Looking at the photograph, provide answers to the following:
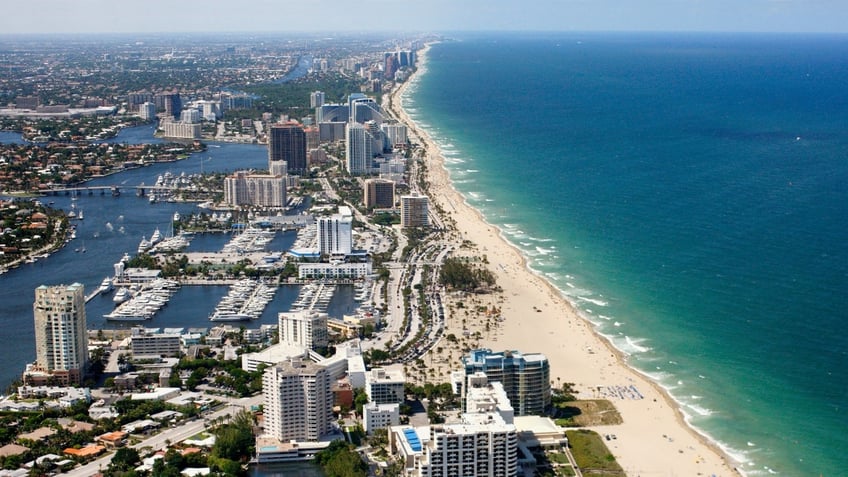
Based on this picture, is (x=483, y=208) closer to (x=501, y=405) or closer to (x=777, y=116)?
(x=501, y=405)

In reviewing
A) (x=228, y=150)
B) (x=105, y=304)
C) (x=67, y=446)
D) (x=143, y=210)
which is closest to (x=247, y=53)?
(x=228, y=150)

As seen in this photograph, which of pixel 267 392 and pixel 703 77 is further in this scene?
pixel 703 77

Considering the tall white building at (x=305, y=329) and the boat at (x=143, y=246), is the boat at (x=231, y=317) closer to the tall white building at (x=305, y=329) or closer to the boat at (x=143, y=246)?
the tall white building at (x=305, y=329)

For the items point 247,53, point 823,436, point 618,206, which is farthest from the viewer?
point 247,53

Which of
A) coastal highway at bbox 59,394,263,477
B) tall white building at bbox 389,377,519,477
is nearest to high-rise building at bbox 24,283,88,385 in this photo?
coastal highway at bbox 59,394,263,477

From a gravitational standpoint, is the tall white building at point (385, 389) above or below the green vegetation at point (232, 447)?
above

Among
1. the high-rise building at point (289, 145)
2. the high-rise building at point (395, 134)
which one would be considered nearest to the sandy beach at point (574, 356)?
the high-rise building at point (289, 145)
